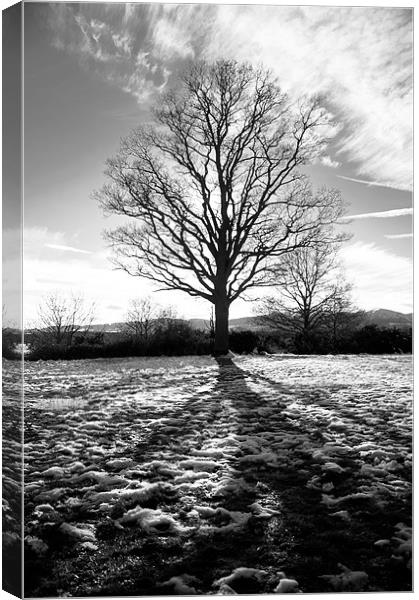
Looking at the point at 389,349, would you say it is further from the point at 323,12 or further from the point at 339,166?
the point at 323,12

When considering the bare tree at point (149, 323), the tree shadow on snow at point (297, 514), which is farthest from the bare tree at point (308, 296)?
the tree shadow on snow at point (297, 514)

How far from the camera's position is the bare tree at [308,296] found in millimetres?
4133

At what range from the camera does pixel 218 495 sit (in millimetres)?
1972

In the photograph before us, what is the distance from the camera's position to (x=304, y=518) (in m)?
1.76

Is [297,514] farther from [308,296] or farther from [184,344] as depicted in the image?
[184,344]

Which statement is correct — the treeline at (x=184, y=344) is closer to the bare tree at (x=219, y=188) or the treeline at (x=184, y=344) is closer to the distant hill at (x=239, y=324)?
the distant hill at (x=239, y=324)

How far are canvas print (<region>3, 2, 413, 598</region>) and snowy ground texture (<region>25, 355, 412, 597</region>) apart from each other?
0.4 inches

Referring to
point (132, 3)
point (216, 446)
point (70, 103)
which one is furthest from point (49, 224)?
point (216, 446)

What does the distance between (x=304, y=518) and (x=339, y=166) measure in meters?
2.19

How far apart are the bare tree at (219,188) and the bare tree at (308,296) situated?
187 millimetres

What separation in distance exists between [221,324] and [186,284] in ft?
2.10

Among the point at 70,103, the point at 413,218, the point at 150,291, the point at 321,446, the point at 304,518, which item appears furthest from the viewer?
the point at 150,291

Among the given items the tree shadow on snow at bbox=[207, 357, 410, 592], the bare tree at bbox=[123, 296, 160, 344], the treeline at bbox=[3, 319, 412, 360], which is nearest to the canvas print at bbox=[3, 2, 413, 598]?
the tree shadow on snow at bbox=[207, 357, 410, 592]

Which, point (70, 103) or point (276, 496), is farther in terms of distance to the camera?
point (70, 103)
